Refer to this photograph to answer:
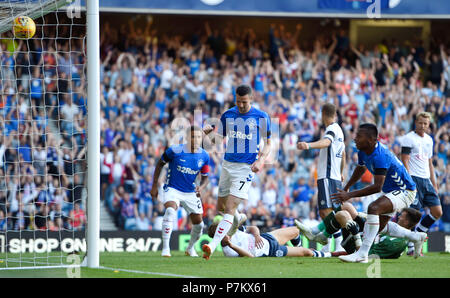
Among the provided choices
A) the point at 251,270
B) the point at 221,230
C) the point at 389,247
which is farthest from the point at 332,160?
the point at 251,270

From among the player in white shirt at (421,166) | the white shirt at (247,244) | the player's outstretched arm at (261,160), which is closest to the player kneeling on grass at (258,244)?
the white shirt at (247,244)

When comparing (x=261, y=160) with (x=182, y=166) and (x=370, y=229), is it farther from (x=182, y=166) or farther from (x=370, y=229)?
(x=182, y=166)

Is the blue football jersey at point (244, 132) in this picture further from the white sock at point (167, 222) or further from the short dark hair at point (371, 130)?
the white sock at point (167, 222)

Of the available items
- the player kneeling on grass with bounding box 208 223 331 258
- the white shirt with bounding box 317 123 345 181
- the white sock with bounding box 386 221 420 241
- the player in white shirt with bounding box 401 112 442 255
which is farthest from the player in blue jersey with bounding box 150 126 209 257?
the player in white shirt with bounding box 401 112 442 255

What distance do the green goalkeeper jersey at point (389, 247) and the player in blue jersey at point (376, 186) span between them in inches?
45.2

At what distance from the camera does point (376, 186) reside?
9.34 meters

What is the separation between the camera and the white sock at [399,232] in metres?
11.0

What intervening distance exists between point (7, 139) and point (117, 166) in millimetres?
2795

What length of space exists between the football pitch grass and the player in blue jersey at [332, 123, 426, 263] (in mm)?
392

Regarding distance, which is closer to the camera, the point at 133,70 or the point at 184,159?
the point at 184,159

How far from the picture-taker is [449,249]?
1681 centimetres

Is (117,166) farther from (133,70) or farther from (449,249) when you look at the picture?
(449,249)

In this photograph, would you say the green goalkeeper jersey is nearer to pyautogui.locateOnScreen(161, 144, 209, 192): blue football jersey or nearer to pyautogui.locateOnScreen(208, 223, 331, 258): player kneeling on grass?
pyautogui.locateOnScreen(208, 223, 331, 258): player kneeling on grass
